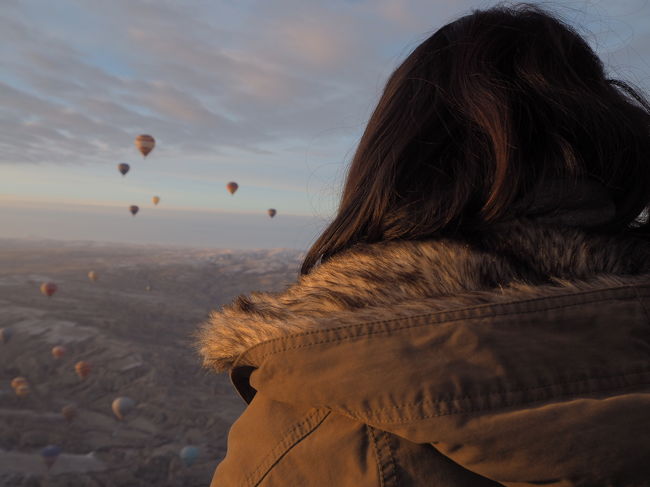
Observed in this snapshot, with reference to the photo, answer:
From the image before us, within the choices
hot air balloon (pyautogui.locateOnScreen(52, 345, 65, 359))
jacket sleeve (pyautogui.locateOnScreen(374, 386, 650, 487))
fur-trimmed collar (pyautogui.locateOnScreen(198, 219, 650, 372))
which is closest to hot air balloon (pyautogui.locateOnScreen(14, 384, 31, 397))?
hot air balloon (pyautogui.locateOnScreen(52, 345, 65, 359))

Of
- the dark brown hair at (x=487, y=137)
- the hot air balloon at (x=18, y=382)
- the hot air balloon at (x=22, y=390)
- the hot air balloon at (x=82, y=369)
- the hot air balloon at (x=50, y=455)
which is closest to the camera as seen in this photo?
the dark brown hair at (x=487, y=137)

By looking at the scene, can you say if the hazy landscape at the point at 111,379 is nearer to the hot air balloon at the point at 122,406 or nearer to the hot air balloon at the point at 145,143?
the hot air balloon at the point at 122,406

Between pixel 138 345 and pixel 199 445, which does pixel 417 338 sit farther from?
pixel 138 345

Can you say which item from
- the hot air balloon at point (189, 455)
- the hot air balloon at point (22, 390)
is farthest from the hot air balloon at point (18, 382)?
the hot air balloon at point (189, 455)

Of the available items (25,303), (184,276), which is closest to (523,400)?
(25,303)

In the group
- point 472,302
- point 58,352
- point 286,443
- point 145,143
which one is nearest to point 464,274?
point 472,302

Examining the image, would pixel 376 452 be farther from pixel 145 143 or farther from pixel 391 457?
pixel 145 143
